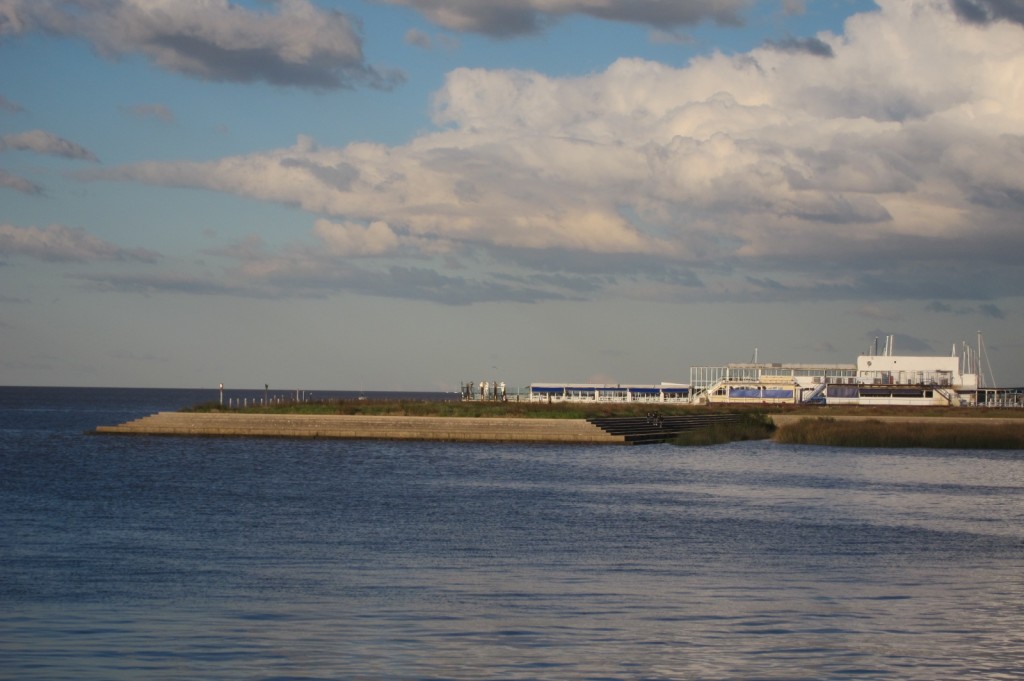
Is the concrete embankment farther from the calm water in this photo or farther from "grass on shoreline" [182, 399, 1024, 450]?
the calm water

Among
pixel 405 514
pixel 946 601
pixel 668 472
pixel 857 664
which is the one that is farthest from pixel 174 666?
pixel 668 472

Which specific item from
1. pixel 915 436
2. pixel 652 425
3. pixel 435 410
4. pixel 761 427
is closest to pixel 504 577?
pixel 915 436

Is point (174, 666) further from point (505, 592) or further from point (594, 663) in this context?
point (505, 592)

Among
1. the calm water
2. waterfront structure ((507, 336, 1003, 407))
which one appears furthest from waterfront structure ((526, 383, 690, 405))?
→ the calm water

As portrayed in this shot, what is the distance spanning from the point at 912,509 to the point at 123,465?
3274cm

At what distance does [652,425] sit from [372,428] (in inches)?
746

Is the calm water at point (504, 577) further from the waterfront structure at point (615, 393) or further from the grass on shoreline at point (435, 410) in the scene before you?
the waterfront structure at point (615, 393)

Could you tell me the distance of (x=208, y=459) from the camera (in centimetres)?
5628

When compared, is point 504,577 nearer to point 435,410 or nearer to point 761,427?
point 435,410

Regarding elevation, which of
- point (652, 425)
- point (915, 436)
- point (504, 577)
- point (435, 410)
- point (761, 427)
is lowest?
point (504, 577)

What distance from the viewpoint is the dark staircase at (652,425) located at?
74.5 metres

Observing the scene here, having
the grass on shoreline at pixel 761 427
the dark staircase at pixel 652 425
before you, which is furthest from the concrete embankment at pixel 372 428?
the grass on shoreline at pixel 761 427

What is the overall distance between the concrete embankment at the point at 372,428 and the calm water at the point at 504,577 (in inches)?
945

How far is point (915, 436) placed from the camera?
75.2m
